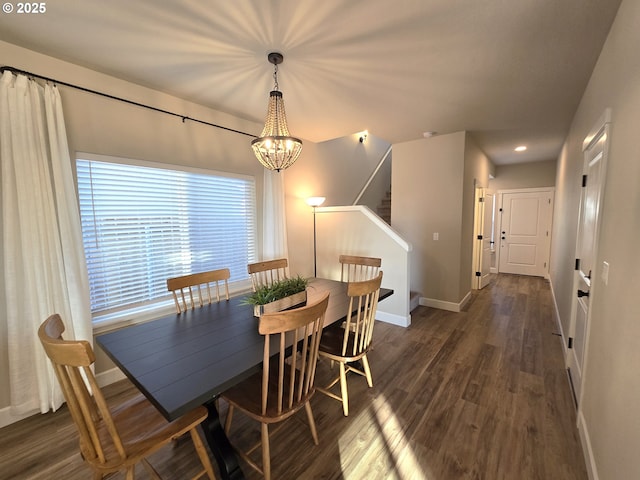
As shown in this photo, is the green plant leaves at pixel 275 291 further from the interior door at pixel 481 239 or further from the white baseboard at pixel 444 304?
the interior door at pixel 481 239

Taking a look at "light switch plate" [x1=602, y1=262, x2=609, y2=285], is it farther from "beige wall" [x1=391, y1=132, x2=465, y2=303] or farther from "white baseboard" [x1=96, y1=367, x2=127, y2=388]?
"white baseboard" [x1=96, y1=367, x2=127, y2=388]

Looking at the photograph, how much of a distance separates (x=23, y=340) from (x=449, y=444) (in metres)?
3.03

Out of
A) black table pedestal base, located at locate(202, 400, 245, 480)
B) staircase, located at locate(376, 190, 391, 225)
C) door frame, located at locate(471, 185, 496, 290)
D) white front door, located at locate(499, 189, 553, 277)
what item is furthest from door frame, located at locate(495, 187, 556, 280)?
black table pedestal base, located at locate(202, 400, 245, 480)

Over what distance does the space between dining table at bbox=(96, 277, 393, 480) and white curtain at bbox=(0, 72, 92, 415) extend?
2.70 feet

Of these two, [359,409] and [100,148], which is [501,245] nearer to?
[359,409]

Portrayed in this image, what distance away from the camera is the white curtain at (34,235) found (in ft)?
5.96

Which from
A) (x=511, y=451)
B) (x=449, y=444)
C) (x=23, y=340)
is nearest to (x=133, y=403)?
(x=23, y=340)

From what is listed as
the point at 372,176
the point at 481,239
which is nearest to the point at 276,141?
the point at 372,176

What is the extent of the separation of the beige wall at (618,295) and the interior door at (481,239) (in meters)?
3.24

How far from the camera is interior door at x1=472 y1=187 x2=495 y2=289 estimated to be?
4855 millimetres

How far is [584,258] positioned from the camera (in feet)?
7.39

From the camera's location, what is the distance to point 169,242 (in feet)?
8.91

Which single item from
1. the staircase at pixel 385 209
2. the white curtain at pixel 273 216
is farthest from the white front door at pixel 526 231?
the white curtain at pixel 273 216

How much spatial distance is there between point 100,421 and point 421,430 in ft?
6.34
